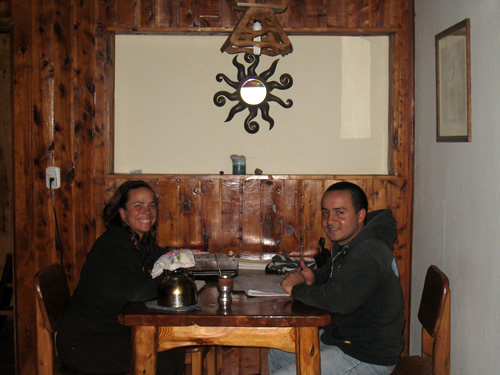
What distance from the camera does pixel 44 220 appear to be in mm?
3525

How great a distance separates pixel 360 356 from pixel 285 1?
2.29 metres

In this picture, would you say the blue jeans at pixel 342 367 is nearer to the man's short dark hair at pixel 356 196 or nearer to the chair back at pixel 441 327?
the chair back at pixel 441 327

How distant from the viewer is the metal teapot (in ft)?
7.45

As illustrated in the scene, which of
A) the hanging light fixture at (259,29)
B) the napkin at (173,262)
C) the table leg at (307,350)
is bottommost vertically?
the table leg at (307,350)

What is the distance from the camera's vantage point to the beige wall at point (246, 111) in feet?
12.5

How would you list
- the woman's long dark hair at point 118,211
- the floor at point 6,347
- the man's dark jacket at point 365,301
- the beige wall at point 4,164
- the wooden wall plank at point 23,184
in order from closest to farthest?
the man's dark jacket at point 365,301 → the woman's long dark hair at point 118,211 → the wooden wall plank at point 23,184 → the floor at point 6,347 → the beige wall at point 4,164

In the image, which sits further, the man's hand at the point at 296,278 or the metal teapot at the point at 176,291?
the man's hand at the point at 296,278

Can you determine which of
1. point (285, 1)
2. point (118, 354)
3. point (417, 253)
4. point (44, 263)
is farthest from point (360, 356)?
point (285, 1)

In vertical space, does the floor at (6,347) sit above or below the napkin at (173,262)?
below

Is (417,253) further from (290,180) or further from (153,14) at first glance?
(153,14)

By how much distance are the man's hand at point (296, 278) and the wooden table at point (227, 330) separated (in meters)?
0.26

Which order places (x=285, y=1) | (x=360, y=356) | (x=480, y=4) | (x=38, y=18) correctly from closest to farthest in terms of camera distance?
(x=360, y=356), (x=480, y=4), (x=38, y=18), (x=285, y=1)

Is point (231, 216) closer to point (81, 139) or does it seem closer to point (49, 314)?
point (81, 139)

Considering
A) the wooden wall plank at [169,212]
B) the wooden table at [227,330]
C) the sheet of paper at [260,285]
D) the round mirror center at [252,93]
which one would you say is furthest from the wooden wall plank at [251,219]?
the wooden table at [227,330]
